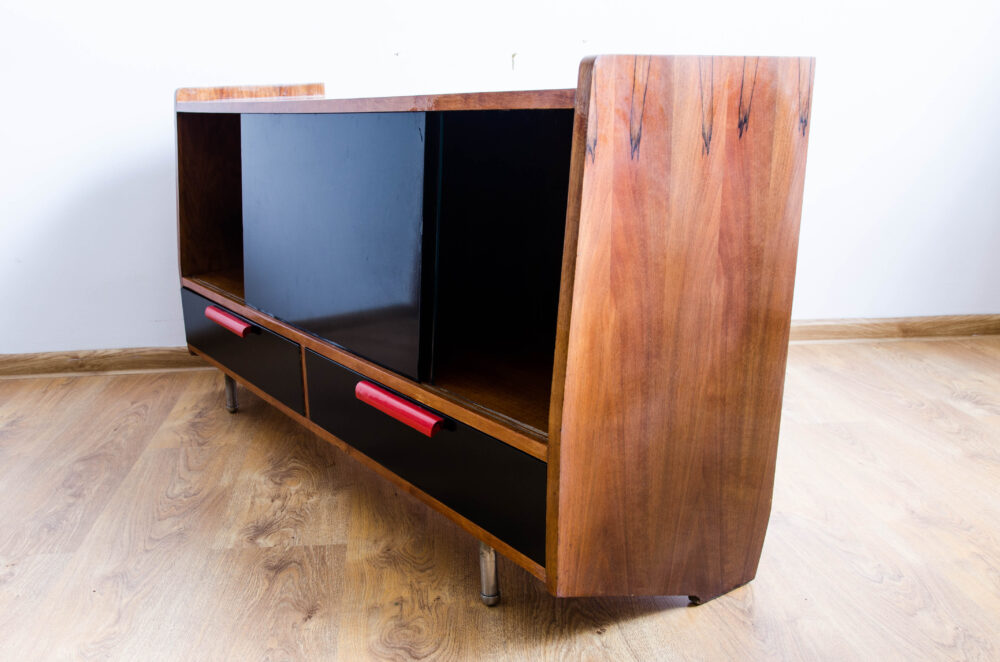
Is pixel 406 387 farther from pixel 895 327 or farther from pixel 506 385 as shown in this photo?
pixel 895 327

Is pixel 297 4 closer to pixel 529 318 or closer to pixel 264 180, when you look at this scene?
pixel 264 180

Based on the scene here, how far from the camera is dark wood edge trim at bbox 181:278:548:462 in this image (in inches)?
29.5

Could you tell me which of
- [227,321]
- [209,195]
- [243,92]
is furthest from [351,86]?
[227,321]

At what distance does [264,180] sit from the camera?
43.4 inches

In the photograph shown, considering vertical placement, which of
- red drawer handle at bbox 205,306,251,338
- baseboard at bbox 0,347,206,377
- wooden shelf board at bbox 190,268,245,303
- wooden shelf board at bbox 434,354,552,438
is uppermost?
wooden shelf board at bbox 190,268,245,303

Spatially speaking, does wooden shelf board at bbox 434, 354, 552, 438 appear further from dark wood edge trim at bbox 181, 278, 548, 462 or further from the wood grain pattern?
the wood grain pattern

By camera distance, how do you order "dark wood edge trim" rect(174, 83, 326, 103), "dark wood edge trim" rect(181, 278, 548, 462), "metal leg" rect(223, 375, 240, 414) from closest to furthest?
"dark wood edge trim" rect(181, 278, 548, 462) < "dark wood edge trim" rect(174, 83, 326, 103) < "metal leg" rect(223, 375, 240, 414)

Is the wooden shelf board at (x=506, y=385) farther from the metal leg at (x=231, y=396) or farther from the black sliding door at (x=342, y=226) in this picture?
the metal leg at (x=231, y=396)

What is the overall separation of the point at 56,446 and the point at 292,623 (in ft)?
2.43

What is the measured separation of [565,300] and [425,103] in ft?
0.88

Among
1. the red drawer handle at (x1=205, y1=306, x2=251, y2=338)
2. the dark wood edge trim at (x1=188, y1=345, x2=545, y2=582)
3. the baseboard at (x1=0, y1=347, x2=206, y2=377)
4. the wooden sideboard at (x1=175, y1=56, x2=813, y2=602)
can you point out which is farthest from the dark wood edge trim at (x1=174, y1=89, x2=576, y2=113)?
the baseboard at (x1=0, y1=347, x2=206, y2=377)

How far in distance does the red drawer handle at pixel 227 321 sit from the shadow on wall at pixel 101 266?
1.49 feet

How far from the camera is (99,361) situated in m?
1.67

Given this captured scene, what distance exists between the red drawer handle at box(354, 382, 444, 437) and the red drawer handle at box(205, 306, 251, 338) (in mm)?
324
